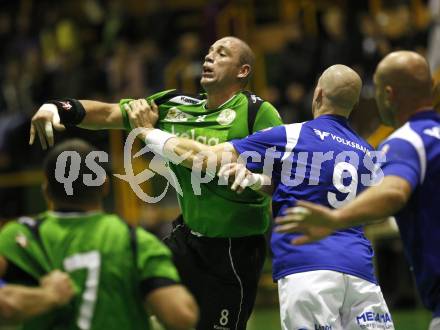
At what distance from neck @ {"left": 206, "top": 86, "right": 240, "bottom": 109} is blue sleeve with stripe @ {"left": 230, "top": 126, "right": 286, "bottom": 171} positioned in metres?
Answer: 1.14

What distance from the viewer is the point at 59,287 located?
183 inches

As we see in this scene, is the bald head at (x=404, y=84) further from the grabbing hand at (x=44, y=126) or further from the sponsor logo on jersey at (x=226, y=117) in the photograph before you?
the grabbing hand at (x=44, y=126)

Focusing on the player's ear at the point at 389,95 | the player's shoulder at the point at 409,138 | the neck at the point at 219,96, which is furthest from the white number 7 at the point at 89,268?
the neck at the point at 219,96

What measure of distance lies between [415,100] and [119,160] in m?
11.3

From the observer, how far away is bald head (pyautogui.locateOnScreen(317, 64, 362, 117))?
667cm

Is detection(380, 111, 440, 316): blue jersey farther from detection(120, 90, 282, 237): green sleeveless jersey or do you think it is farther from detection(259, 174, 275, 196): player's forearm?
detection(120, 90, 282, 237): green sleeveless jersey

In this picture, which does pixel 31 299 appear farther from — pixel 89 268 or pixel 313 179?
pixel 313 179

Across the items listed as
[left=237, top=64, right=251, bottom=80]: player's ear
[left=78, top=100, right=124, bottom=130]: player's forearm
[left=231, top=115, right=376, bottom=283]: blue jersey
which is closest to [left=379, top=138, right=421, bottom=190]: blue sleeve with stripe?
[left=231, top=115, right=376, bottom=283]: blue jersey

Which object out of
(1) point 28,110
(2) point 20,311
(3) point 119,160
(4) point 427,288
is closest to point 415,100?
(4) point 427,288

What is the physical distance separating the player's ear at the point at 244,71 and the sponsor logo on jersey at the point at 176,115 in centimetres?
52

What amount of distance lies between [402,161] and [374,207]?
345mm

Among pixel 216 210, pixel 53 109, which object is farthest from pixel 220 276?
pixel 53 109

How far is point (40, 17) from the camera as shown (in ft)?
71.9

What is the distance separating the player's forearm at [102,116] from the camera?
299 inches
